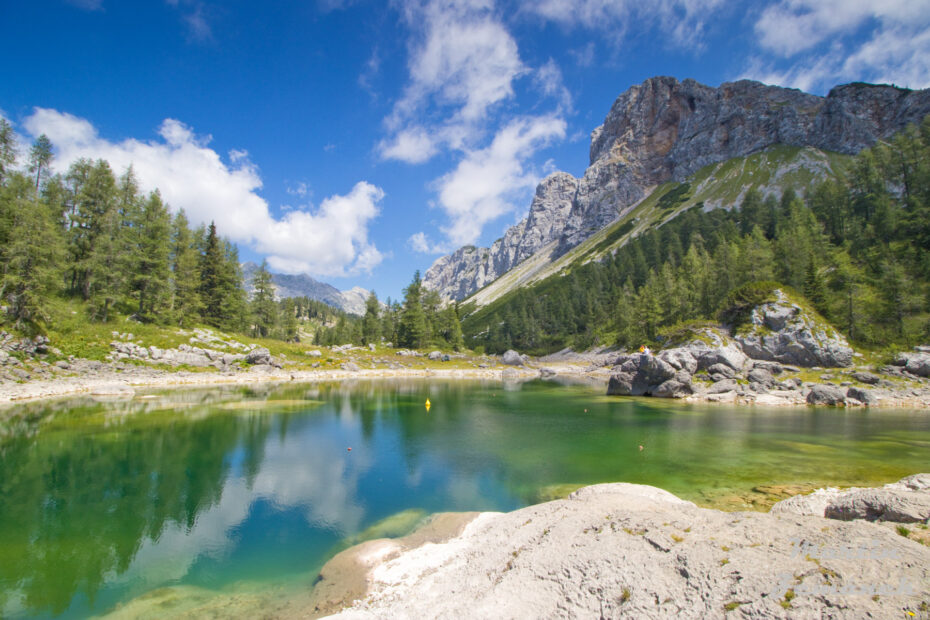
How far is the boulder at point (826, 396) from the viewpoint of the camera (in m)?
39.9

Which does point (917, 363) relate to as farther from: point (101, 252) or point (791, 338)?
point (101, 252)

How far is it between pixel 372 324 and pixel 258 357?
157ft

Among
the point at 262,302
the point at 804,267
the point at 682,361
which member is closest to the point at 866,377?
the point at 682,361

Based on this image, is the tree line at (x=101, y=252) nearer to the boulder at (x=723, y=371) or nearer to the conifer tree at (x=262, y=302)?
the conifer tree at (x=262, y=302)

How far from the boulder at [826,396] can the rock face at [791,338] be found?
9.06m

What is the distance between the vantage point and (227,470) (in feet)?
70.2

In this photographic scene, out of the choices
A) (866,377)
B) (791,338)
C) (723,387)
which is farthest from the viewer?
(791,338)

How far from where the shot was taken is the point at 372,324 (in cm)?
11050

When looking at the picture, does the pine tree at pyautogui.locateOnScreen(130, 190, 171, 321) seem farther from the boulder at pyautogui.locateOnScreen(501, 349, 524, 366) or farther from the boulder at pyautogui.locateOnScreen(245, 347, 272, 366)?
the boulder at pyautogui.locateOnScreen(501, 349, 524, 366)

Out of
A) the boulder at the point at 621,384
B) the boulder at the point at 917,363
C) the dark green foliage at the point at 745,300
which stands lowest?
the boulder at the point at 621,384

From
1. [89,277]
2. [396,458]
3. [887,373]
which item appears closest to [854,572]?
[396,458]

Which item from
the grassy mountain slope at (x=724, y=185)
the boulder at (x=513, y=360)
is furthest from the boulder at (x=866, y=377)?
the grassy mountain slope at (x=724, y=185)

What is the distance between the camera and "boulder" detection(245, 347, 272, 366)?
206 feet

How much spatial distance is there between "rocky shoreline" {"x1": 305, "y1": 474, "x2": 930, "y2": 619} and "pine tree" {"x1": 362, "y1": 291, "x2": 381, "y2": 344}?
326ft
